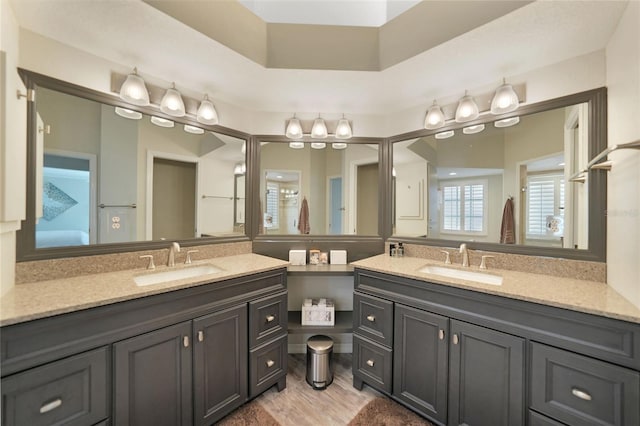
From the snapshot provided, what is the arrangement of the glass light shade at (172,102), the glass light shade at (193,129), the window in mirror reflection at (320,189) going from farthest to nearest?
the window in mirror reflection at (320,189)
the glass light shade at (193,129)
the glass light shade at (172,102)

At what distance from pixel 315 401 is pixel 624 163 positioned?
2.18 m

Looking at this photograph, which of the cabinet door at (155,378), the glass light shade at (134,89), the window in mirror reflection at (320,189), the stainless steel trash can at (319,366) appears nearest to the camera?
the cabinet door at (155,378)

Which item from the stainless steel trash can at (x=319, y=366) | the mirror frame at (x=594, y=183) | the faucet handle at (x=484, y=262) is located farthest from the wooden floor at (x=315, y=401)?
the mirror frame at (x=594, y=183)

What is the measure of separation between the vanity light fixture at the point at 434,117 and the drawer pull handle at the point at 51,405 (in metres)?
2.56

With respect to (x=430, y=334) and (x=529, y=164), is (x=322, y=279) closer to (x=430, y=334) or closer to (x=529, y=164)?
(x=430, y=334)

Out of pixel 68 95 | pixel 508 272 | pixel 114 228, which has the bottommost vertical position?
pixel 508 272

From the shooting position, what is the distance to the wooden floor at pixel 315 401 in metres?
1.51

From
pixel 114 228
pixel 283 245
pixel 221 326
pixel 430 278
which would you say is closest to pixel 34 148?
pixel 114 228

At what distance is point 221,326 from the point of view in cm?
140

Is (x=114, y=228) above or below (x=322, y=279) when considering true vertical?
above

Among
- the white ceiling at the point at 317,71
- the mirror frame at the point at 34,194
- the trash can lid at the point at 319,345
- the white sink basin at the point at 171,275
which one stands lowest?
the trash can lid at the point at 319,345

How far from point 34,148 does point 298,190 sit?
5.42 feet

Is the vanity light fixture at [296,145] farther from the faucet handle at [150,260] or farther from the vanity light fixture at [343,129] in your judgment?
the faucet handle at [150,260]

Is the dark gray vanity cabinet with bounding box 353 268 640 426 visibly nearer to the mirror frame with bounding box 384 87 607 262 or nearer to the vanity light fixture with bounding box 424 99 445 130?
the mirror frame with bounding box 384 87 607 262
